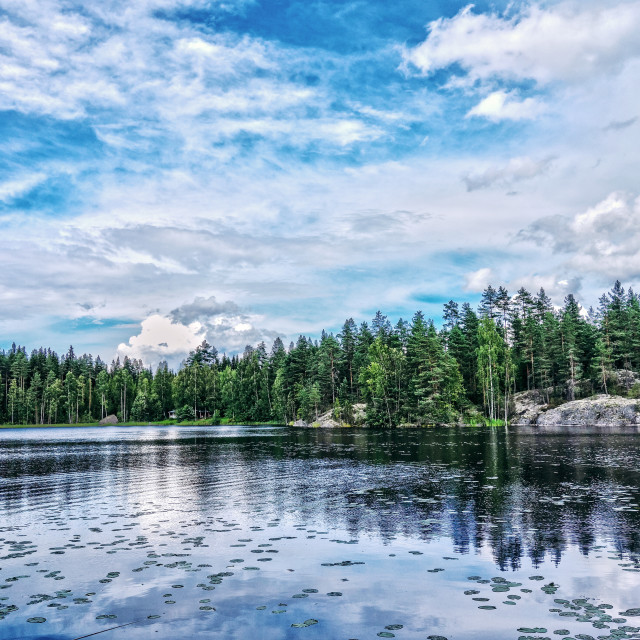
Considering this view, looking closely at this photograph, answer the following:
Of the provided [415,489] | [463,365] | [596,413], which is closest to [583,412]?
[596,413]

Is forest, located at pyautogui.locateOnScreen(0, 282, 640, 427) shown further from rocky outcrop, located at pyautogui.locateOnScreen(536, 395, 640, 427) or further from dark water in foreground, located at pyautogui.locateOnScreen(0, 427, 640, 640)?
dark water in foreground, located at pyautogui.locateOnScreen(0, 427, 640, 640)

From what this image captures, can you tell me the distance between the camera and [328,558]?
52.0 ft

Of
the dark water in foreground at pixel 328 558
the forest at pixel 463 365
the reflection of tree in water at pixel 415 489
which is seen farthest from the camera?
the forest at pixel 463 365

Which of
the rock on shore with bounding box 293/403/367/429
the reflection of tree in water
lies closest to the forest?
the rock on shore with bounding box 293/403/367/429

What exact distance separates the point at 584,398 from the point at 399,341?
47.8 metres

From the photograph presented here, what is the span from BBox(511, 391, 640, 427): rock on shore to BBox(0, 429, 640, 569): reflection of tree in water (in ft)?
177

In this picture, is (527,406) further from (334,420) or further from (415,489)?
(415,489)

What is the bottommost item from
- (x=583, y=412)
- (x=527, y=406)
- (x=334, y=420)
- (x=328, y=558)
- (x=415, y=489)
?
(x=334, y=420)

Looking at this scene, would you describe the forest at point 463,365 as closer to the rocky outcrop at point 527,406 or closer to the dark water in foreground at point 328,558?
the rocky outcrop at point 527,406

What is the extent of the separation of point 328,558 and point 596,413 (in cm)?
10344

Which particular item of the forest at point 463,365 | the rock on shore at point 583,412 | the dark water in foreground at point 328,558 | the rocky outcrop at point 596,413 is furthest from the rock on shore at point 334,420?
the dark water in foreground at point 328,558

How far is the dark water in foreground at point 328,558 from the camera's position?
36.0ft

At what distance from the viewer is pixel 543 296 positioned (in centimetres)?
15700

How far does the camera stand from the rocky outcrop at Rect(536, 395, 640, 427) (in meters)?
100
